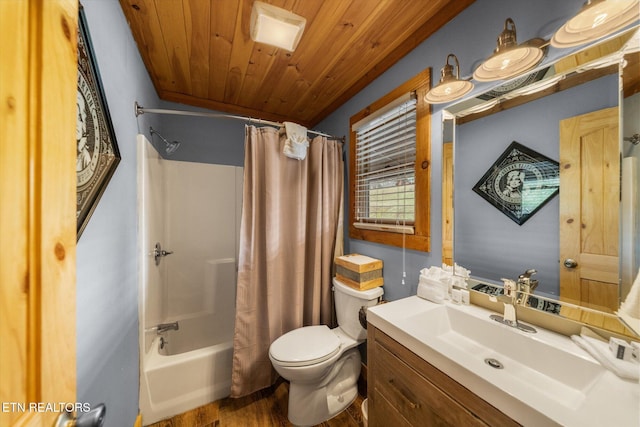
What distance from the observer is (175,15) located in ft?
4.00

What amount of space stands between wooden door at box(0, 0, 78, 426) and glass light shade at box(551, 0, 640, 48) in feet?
4.58

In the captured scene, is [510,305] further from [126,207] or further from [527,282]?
[126,207]

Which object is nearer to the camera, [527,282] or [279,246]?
[527,282]

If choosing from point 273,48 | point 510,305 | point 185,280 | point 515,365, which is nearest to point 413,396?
point 515,365

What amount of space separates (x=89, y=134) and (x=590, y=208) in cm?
177

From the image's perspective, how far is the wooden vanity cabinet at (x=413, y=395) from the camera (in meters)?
0.67

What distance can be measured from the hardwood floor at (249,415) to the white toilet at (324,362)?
0.07 m

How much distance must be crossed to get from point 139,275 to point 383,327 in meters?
1.46

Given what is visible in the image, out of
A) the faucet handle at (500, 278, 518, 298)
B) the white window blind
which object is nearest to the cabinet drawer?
the faucet handle at (500, 278, 518, 298)

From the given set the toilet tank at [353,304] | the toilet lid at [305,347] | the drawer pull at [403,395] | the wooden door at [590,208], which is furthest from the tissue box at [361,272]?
the wooden door at [590,208]

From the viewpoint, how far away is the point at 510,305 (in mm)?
949

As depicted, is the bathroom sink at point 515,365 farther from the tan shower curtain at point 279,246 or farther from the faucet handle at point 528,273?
the tan shower curtain at point 279,246

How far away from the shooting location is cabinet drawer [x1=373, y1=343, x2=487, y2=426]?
2.34 ft

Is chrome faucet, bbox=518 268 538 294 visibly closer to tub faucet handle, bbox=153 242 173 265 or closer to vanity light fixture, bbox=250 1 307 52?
vanity light fixture, bbox=250 1 307 52
